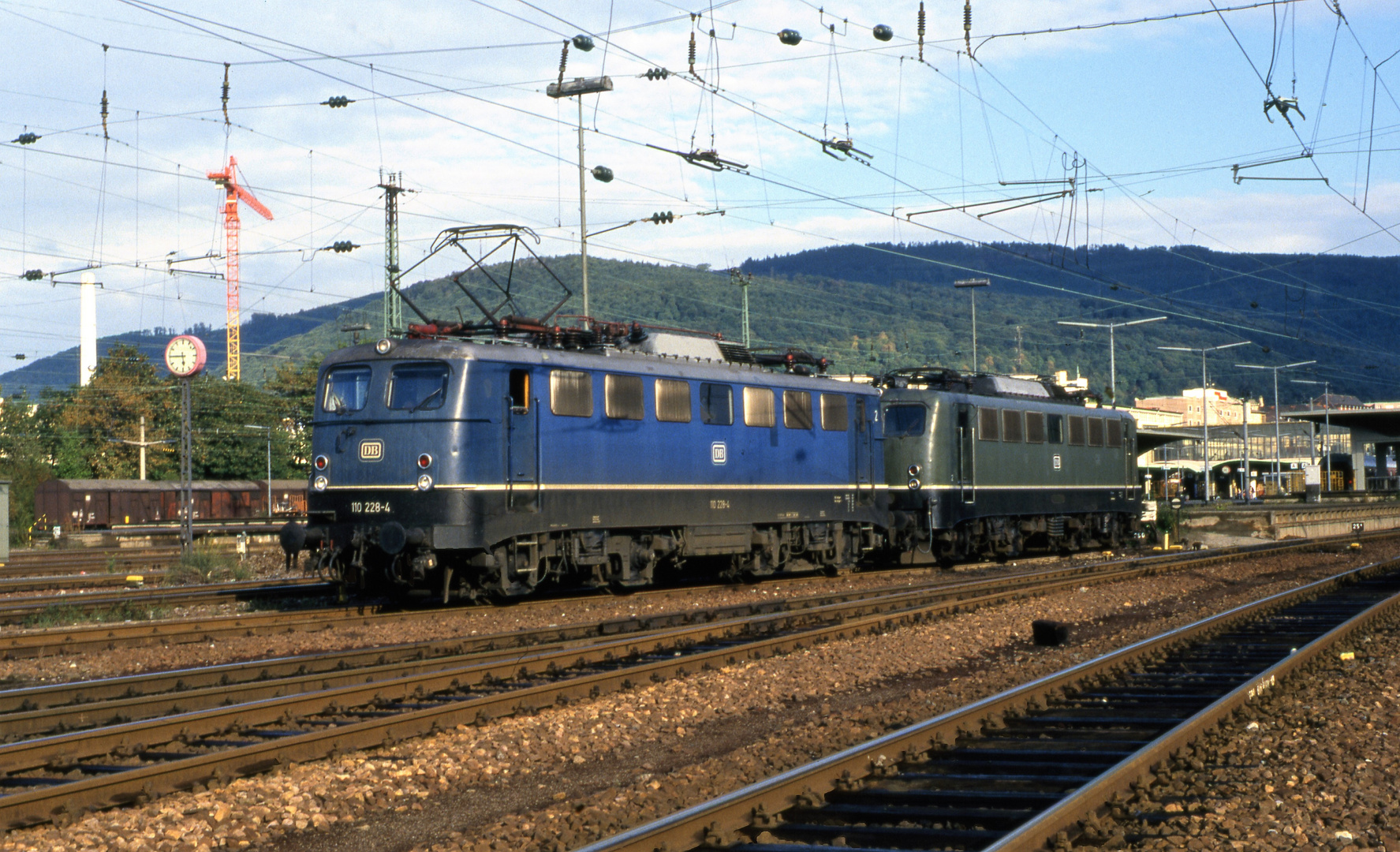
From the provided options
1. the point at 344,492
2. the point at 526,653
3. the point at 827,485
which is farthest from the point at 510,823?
the point at 827,485

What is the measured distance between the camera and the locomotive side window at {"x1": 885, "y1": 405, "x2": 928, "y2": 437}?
1011 inches

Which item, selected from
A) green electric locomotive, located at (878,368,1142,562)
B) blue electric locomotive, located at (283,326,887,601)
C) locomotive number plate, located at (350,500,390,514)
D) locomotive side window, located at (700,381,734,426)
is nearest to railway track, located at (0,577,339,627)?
blue electric locomotive, located at (283,326,887,601)

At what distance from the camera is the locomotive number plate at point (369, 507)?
16.1 meters

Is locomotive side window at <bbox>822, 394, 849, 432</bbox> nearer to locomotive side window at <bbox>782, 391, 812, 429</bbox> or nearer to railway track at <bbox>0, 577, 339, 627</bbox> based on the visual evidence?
locomotive side window at <bbox>782, 391, 812, 429</bbox>

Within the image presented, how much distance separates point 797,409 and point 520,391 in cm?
666

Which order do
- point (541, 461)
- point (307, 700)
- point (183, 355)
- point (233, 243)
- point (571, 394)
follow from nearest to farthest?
1. point (307, 700)
2. point (541, 461)
3. point (571, 394)
4. point (183, 355)
5. point (233, 243)

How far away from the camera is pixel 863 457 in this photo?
23.9m

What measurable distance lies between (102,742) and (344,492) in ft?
27.7

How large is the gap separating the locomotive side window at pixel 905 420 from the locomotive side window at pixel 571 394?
32.1 feet

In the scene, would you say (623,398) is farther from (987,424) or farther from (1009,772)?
(1009,772)

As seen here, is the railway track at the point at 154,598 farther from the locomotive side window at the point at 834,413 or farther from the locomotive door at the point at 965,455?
the locomotive door at the point at 965,455

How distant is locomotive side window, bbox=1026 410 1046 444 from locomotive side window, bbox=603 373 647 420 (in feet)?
42.3

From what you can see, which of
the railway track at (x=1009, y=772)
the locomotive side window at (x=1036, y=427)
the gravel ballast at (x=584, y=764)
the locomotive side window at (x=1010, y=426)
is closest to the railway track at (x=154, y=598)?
the gravel ballast at (x=584, y=764)

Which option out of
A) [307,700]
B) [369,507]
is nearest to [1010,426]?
[369,507]
